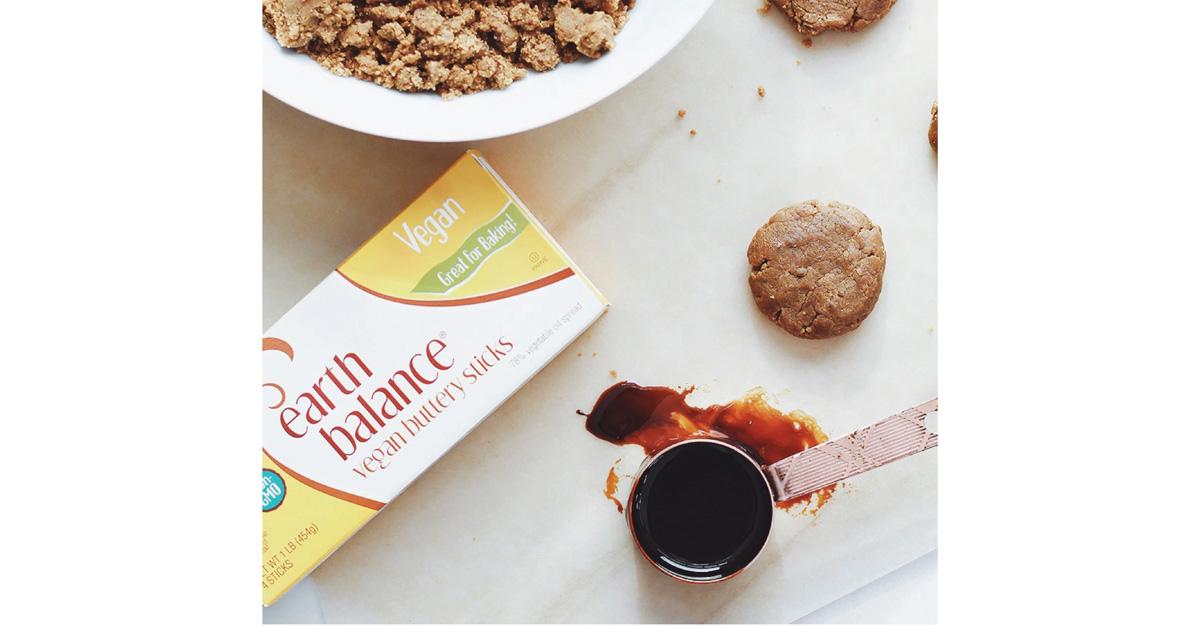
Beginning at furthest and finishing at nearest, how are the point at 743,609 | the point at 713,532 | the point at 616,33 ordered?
the point at 743,609 → the point at 713,532 → the point at 616,33

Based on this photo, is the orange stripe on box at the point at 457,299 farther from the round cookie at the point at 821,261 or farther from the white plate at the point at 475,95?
the round cookie at the point at 821,261

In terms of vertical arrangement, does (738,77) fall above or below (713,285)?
above

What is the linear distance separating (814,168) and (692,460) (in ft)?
1.69

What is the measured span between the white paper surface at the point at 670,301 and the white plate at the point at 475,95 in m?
0.21

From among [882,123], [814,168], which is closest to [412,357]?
[814,168]

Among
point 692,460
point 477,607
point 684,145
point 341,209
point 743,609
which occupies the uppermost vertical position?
point 341,209

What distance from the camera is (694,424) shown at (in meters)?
1.33

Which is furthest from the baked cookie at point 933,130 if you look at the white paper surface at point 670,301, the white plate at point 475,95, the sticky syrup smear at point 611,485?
the sticky syrup smear at point 611,485

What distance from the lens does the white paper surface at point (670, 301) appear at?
1283 millimetres

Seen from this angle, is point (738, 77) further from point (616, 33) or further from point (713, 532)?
point (713, 532)

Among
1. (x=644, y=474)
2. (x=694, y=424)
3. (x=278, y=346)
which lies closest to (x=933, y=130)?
(x=694, y=424)

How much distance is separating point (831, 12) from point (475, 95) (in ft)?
1.97

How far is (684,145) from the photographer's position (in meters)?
1.30

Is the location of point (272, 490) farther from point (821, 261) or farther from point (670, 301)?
point (821, 261)
